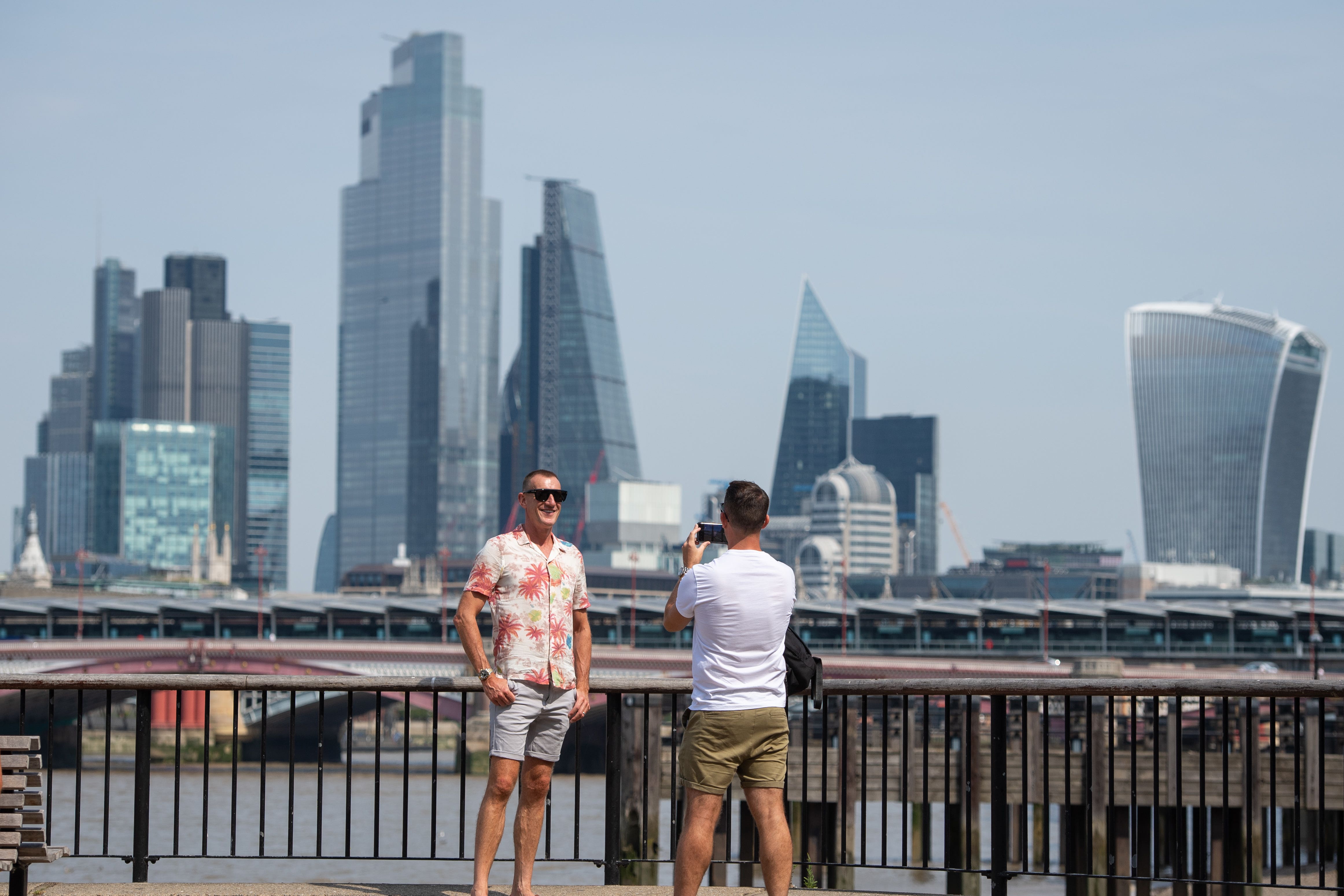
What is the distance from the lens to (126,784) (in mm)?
55625

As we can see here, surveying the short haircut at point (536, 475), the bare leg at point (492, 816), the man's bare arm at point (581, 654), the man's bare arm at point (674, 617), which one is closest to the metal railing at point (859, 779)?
the bare leg at point (492, 816)

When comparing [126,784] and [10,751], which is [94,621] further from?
[10,751]

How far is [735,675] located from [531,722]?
4.46 ft

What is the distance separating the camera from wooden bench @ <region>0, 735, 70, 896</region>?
884cm

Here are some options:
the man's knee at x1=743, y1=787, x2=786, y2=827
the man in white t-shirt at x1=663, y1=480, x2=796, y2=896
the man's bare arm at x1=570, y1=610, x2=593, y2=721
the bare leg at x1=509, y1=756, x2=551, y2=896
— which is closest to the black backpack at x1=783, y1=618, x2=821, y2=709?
the man in white t-shirt at x1=663, y1=480, x2=796, y2=896

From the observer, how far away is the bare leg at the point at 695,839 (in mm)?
8469

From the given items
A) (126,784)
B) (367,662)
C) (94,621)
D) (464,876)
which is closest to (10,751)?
(464,876)

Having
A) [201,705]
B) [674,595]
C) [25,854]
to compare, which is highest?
→ [674,595]

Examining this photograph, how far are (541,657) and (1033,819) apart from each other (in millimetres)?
35933

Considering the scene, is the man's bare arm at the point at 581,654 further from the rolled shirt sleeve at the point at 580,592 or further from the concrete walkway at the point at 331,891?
the concrete walkway at the point at 331,891

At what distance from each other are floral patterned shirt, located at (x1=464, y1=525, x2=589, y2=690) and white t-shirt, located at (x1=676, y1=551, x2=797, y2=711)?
38.7 inches

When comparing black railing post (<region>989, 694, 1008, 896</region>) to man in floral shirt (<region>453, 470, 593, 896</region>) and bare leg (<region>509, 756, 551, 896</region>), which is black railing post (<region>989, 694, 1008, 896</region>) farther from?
bare leg (<region>509, 756, 551, 896</region>)

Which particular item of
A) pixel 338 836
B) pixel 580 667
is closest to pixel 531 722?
pixel 580 667

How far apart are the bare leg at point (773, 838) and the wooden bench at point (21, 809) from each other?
368 centimetres
